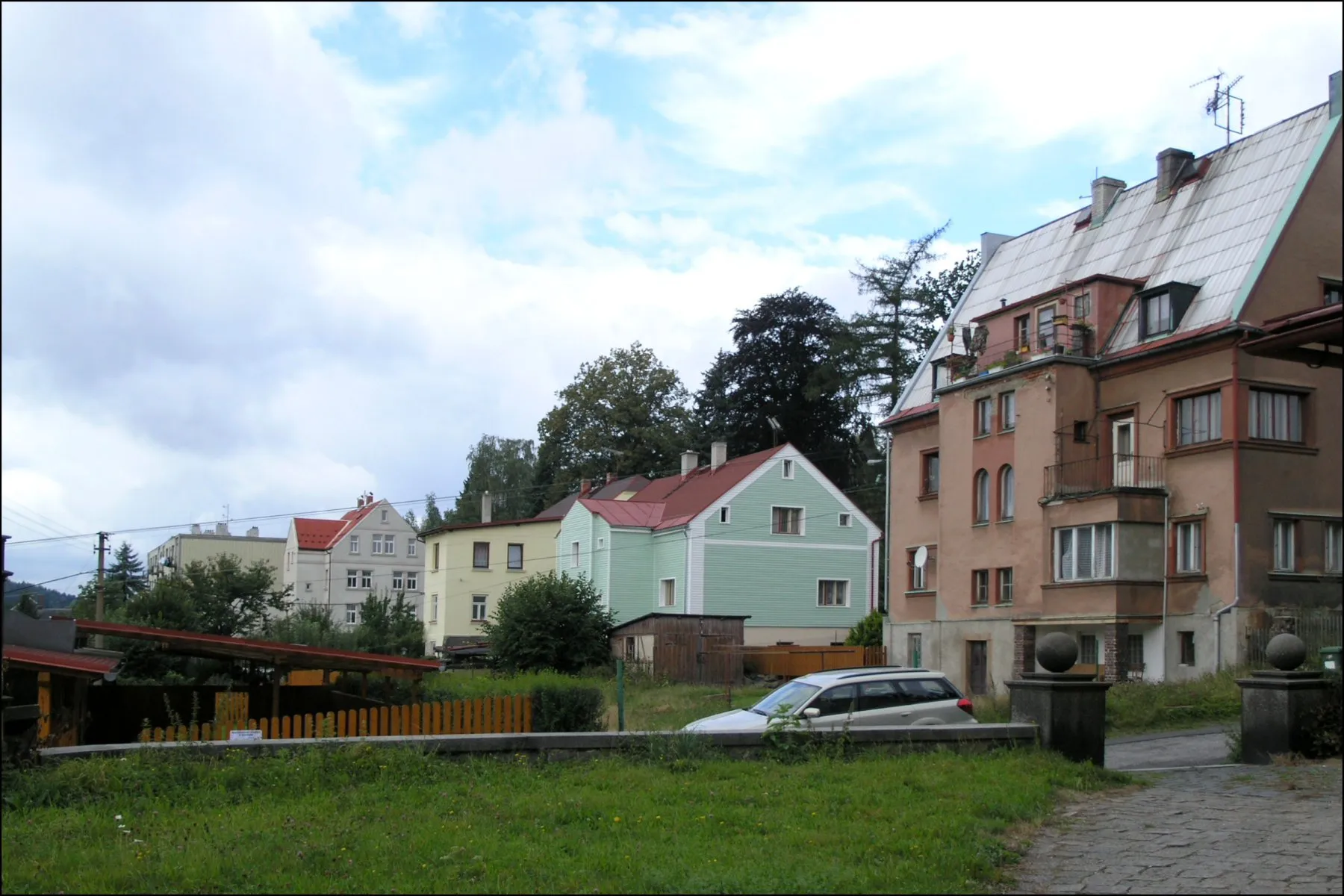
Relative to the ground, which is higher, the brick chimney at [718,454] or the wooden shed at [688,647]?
the brick chimney at [718,454]

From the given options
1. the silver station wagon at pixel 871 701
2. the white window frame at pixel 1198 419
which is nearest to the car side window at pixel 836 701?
the silver station wagon at pixel 871 701

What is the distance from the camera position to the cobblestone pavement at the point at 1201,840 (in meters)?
7.61

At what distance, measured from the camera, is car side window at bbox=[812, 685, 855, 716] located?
1716cm

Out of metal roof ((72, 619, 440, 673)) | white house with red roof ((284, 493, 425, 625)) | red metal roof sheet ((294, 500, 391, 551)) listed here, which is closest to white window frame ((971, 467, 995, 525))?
metal roof ((72, 619, 440, 673))

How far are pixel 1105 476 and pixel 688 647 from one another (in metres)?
18.0

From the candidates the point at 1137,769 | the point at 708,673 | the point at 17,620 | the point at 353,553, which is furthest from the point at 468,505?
the point at 1137,769

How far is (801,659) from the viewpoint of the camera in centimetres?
4400

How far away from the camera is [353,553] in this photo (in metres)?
87.4

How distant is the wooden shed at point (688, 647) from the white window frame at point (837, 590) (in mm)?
11382

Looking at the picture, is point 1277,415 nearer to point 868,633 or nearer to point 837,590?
point 868,633

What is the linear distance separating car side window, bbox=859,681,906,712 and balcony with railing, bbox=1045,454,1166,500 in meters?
12.6

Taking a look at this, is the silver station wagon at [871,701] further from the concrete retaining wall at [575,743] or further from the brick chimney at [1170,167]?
the brick chimney at [1170,167]

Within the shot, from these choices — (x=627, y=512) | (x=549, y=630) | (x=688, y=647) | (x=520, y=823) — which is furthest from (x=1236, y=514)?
(x=627, y=512)

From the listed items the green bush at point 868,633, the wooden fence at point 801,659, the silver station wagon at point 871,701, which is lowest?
the wooden fence at point 801,659
